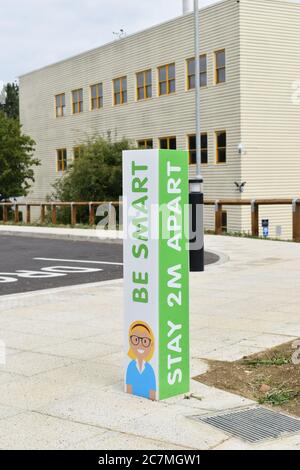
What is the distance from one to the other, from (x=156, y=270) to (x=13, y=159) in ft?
122

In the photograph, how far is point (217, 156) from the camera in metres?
31.6

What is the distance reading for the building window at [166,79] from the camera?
33.8 m

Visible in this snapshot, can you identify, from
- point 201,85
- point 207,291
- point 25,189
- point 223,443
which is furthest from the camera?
point 25,189

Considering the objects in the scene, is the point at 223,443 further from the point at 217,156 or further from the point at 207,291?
the point at 217,156

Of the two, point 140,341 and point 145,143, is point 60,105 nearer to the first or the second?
point 145,143

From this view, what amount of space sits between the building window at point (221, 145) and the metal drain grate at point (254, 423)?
87.5 feet

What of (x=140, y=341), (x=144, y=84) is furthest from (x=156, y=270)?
(x=144, y=84)

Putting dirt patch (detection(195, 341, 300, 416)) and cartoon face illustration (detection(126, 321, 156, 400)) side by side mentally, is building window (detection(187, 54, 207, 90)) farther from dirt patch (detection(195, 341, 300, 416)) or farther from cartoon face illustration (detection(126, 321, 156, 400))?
cartoon face illustration (detection(126, 321, 156, 400))

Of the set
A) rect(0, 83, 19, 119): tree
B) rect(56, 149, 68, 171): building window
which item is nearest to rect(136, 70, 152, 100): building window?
rect(56, 149, 68, 171): building window

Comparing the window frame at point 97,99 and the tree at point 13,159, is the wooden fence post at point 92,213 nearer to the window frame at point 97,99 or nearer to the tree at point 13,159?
the window frame at point 97,99

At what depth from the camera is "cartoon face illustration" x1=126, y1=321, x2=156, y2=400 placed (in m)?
5.08

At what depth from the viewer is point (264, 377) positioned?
18.5ft
